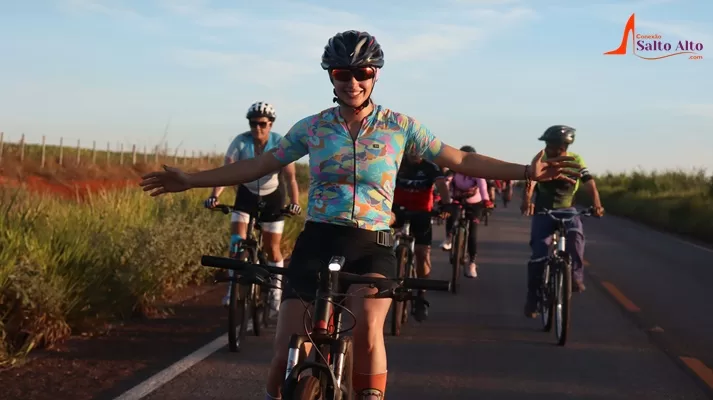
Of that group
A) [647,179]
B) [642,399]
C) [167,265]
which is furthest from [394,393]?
[647,179]

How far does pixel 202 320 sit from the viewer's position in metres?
9.68

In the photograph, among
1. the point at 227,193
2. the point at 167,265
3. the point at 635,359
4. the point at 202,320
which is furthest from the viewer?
the point at 227,193

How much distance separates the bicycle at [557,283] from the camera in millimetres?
8984

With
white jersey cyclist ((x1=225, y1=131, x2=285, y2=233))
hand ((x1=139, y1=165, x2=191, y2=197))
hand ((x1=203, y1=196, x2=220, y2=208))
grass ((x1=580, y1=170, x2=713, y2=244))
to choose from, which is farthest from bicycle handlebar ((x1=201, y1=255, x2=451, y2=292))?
grass ((x1=580, y1=170, x2=713, y2=244))

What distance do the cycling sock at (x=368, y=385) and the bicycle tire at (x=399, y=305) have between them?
4.60m

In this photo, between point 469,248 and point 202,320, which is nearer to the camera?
point 202,320

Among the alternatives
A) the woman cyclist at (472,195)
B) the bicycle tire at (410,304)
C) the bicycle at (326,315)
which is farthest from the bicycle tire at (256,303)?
the woman cyclist at (472,195)

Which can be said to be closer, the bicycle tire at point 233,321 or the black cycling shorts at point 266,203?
the bicycle tire at point 233,321

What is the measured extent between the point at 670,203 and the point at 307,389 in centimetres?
3432

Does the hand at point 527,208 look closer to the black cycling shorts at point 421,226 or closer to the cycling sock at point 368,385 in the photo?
the black cycling shorts at point 421,226

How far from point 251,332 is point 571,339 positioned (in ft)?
10.1

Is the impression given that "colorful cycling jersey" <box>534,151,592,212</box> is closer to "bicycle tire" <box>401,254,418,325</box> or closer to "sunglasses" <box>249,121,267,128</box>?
"bicycle tire" <box>401,254,418,325</box>

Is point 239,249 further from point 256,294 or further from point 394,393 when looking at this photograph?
point 394,393

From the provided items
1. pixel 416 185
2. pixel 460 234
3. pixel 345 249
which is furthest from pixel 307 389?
pixel 460 234
